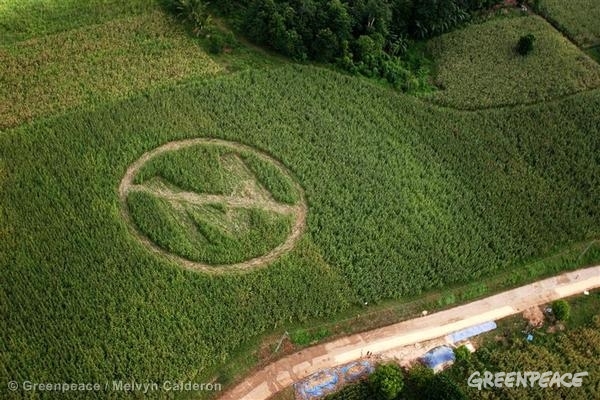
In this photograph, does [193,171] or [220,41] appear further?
[220,41]

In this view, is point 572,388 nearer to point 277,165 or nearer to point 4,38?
point 277,165

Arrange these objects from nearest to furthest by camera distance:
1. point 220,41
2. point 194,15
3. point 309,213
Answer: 1. point 309,213
2. point 220,41
3. point 194,15

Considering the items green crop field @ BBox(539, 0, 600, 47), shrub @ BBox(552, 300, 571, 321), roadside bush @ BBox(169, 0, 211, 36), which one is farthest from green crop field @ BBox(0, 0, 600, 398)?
green crop field @ BBox(539, 0, 600, 47)

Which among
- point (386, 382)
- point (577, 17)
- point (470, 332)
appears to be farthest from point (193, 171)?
point (577, 17)

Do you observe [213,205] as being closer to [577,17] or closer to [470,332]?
[470,332]

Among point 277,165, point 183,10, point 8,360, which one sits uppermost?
point 183,10

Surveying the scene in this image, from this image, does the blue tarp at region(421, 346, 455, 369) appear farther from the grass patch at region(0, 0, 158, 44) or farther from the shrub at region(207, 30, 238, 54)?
the grass patch at region(0, 0, 158, 44)

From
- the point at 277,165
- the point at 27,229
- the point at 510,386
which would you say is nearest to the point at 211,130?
the point at 277,165
